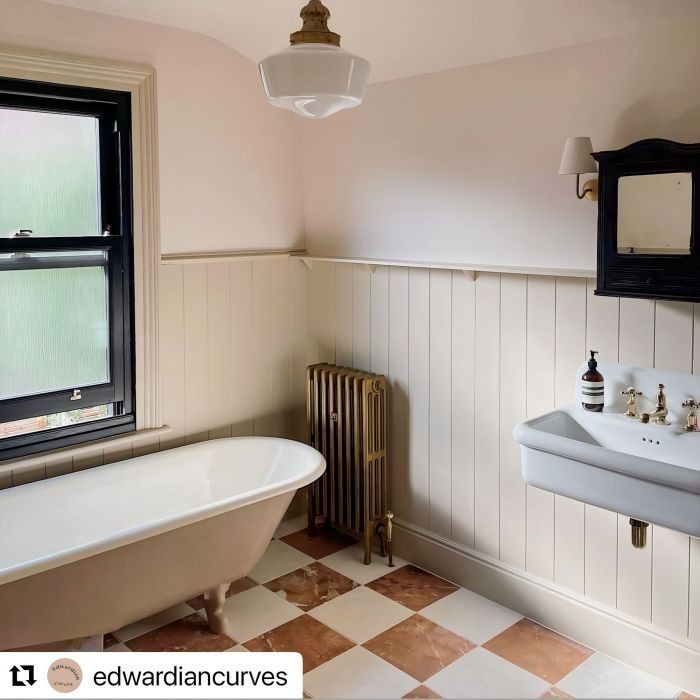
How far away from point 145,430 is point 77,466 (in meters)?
0.32

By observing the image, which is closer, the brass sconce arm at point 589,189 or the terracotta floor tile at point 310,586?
the brass sconce arm at point 589,189

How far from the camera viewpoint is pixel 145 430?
133 inches

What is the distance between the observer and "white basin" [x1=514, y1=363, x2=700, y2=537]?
2.21 meters

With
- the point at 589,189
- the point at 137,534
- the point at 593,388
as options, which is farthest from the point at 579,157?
the point at 137,534

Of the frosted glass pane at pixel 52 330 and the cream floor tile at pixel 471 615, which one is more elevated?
the frosted glass pane at pixel 52 330

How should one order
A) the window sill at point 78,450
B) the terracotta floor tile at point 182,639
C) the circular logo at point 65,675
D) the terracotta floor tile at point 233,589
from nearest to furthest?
1. the circular logo at point 65,675
2. the terracotta floor tile at point 182,639
3. the window sill at point 78,450
4. the terracotta floor tile at point 233,589

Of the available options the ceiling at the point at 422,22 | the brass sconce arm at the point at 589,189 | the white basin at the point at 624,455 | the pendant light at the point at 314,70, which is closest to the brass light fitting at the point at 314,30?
the pendant light at the point at 314,70

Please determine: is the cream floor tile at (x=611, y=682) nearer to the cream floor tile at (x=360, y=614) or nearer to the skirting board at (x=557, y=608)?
the skirting board at (x=557, y=608)

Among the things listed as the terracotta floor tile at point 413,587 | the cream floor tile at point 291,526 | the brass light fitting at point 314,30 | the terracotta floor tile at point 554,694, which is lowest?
the terracotta floor tile at point 554,694

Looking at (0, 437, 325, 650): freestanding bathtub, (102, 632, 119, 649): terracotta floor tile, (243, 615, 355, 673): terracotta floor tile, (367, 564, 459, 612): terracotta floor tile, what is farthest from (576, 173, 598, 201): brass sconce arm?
(102, 632, 119, 649): terracotta floor tile

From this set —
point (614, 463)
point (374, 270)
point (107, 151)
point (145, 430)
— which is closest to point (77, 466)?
point (145, 430)

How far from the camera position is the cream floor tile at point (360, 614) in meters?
2.99

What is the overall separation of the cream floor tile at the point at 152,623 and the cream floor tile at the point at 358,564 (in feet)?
2.27

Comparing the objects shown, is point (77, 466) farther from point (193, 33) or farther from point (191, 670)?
point (193, 33)
